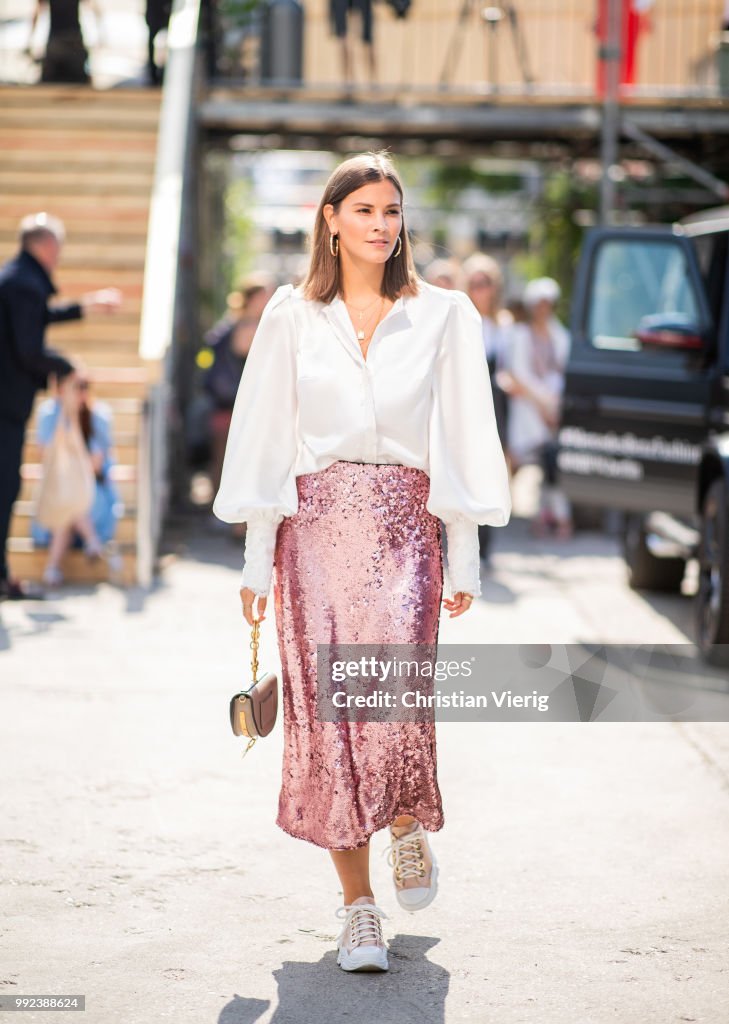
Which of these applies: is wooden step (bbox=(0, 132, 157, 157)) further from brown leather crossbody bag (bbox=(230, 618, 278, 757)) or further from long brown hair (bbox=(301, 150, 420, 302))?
brown leather crossbody bag (bbox=(230, 618, 278, 757))

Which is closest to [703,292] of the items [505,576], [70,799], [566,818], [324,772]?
[505,576]

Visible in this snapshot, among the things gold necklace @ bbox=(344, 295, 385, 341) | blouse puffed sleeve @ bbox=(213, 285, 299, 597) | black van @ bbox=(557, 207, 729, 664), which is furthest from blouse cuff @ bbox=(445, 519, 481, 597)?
black van @ bbox=(557, 207, 729, 664)

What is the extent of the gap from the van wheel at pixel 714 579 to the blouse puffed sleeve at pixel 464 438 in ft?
12.5

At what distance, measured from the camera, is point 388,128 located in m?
17.2

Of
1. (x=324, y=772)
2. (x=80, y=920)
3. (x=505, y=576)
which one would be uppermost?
(x=324, y=772)

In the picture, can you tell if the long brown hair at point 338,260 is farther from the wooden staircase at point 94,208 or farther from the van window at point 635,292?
the wooden staircase at point 94,208

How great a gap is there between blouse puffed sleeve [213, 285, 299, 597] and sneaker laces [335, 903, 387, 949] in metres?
0.81

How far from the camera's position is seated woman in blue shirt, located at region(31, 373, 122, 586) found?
1043 centimetres

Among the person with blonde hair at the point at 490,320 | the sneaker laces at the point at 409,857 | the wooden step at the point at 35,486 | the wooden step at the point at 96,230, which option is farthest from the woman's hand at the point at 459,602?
the wooden step at the point at 96,230

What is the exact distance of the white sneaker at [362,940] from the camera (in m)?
4.25

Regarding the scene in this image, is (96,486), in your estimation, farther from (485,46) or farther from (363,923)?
(485,46)

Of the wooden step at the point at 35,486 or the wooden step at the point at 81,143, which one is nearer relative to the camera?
the wooden step at the point at 35,486

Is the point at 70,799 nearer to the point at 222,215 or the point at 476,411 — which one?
the point at 476,411

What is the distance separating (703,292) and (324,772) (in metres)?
5.20
